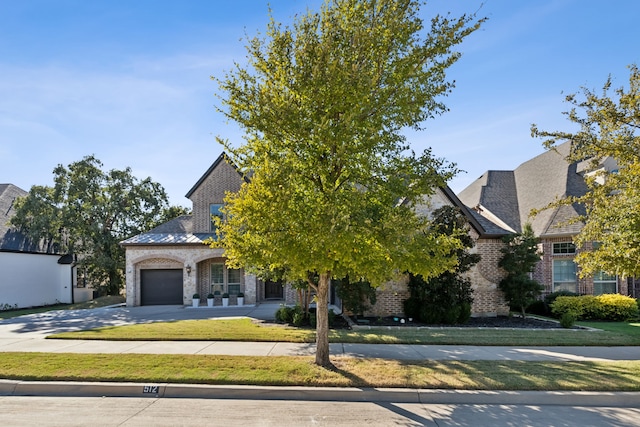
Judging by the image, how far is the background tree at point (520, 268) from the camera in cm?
1520

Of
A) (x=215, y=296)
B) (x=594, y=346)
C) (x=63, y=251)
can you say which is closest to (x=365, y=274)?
(x=594, y=346)

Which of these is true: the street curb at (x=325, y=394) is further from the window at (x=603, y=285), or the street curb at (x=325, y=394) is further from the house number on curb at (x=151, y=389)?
the window at (x=603, y=285)

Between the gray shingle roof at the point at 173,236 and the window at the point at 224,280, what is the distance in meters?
1.96

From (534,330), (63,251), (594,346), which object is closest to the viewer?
(594,346)

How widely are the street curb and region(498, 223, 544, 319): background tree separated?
28.8 ft

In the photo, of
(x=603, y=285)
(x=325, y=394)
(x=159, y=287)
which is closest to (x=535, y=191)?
(x=603, y=285)

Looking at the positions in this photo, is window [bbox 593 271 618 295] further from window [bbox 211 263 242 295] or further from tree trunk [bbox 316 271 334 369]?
window [bbox 211 263 242 295]

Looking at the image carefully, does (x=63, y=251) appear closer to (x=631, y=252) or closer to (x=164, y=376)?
(x=164, y=376)

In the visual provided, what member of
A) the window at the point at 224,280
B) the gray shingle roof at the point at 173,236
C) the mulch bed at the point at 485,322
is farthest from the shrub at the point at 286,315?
the window at the point at 224,280

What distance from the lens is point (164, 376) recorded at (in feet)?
24.5

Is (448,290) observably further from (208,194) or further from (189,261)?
(208,194)

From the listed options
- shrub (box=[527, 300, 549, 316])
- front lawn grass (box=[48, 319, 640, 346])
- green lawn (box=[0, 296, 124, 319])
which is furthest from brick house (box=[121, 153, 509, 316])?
shrub (box=[527, 300, 549, 316])

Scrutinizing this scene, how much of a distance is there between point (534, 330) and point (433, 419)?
28.6 feet

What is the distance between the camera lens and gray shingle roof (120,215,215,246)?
842 inches
